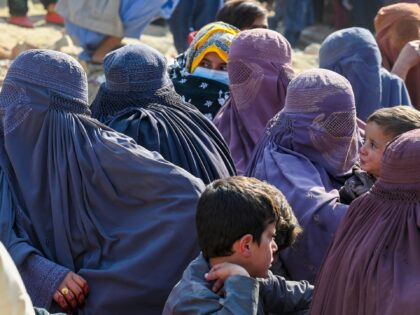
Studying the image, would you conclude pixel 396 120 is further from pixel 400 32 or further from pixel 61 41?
pixel 61 41

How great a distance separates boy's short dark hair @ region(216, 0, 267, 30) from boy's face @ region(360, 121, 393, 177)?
255 cm

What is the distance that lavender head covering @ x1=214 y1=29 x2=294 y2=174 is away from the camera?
4734mm

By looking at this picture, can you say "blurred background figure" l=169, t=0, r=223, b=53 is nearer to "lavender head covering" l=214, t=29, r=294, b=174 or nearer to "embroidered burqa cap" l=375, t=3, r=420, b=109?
"embroidered burqa cap" l=375, t=3, r=420, b=109

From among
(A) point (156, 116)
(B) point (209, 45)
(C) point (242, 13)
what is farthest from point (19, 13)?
(A) point (156, 116)

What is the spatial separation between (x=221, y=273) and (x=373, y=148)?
38.7 inches

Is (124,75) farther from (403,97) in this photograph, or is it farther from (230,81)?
(403,97)

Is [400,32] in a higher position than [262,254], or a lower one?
lower

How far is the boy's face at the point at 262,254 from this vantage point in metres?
3.12

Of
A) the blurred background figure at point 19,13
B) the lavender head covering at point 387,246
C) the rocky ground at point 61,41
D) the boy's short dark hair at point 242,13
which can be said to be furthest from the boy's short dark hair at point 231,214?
the blurred background figure at point 19,13

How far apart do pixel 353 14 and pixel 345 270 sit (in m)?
9.29

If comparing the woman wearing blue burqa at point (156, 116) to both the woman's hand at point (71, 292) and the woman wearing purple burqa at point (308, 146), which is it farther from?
the woman's hand at point (71, 292)

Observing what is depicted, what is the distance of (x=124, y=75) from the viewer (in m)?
4.00

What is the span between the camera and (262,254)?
313 cm

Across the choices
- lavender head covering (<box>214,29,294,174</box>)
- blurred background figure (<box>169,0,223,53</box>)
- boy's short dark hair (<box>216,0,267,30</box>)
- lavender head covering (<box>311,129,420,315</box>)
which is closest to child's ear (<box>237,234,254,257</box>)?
lavender head covering (<box>311,129,420,315</box>)
